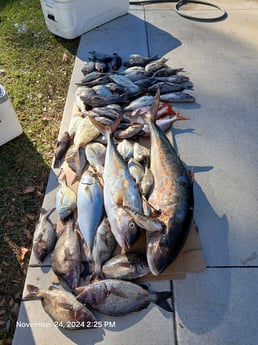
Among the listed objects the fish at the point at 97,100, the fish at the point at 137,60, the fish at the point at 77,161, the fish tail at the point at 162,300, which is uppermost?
the fish at the point at 137,60

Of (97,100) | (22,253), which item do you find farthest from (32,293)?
(97,100)

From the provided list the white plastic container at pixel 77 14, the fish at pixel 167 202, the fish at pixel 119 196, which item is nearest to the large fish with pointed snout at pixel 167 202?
the fish at pixel 167 202

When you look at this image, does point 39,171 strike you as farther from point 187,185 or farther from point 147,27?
point 147,27

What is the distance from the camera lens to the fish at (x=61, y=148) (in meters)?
2.90

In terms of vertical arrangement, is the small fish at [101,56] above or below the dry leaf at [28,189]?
above

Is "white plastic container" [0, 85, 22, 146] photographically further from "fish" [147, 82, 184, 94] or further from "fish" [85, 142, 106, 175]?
"fish" [147, 82, 184, 94]

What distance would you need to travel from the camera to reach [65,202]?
96.0 inches

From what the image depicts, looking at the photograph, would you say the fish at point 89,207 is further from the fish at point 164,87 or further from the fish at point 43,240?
the fish at point 164,87

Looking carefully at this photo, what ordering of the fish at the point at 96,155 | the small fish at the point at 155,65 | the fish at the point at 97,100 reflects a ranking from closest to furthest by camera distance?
the fish at the point at 96,155
the fish at the point at 97,100
the small fish at the point at 155,65

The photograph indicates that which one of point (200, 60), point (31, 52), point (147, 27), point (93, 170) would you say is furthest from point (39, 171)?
Answer: point (147, 27)

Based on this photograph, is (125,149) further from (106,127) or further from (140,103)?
(140,103)

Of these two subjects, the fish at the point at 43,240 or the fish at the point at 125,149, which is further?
the fish at the point at 125,149

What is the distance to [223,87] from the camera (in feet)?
11.9

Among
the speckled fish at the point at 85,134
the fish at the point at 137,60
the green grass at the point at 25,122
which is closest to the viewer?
the green grass at the point at 25,122
